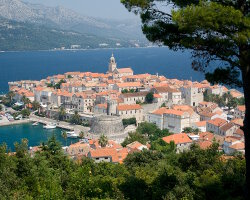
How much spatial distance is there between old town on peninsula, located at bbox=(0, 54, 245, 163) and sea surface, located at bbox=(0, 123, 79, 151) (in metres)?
1.13

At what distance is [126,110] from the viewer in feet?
133

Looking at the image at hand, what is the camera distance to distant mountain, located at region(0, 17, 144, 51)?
15950 centimetres

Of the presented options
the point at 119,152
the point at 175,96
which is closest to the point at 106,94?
the point at 175,96

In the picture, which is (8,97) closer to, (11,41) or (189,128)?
(189,128)

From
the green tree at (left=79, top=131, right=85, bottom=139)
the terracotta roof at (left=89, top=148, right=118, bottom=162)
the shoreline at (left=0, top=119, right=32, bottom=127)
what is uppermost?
the terracotta roof at (left=89, top=148, right=118, bottom=162)

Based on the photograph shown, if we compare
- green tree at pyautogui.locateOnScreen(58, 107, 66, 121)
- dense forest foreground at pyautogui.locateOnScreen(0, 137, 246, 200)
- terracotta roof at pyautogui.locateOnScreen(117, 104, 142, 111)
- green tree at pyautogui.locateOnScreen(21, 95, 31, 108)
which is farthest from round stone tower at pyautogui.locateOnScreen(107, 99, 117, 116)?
dense forest foreground at pyautogui.locateOnScreen(0, 137, 246, 200)

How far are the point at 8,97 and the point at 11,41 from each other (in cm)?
11238

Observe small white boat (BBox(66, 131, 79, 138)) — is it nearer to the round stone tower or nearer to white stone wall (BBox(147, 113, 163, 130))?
the round stone tower

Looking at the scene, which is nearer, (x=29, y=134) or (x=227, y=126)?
(x=227, y=126)

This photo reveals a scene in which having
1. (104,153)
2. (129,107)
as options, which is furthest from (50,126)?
(104,153)

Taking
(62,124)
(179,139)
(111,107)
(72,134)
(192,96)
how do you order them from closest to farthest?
(179,139) → (72,134) → (111,107) → (62,124) → (192,96)

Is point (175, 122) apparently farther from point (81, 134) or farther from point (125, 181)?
point (125, 181)

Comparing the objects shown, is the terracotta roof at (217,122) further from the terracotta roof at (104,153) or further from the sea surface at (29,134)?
the sea surface at (29,134)

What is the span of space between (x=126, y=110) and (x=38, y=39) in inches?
5390
